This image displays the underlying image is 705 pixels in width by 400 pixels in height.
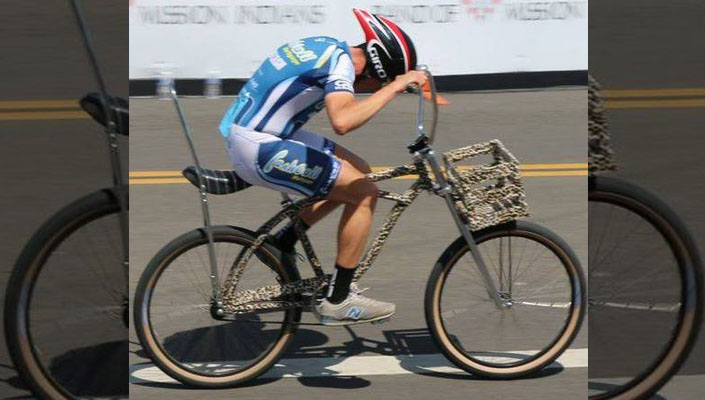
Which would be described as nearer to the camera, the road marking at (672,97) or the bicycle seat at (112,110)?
the bicycle seat at (112,110)

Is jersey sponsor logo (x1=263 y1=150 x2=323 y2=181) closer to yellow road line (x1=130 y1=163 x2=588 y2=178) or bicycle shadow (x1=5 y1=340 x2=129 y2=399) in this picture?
bicycle shadow (x1=5 y1=340 x2=129 y2=399)

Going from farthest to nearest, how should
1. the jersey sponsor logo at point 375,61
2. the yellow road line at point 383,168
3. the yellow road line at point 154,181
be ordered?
the yellow road line at point 383,168, the yellow road line at point 154,181, the jersey sponsor logo at point 375,61

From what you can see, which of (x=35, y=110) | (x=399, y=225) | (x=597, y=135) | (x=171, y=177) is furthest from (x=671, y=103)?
(x=597, y=135)

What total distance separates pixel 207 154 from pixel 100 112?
6101 mm

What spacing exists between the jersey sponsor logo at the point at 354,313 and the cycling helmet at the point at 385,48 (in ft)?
3.56

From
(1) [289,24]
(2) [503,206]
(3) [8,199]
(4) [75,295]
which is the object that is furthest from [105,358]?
(1) [289,24]

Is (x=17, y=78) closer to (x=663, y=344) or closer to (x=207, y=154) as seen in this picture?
(x=207, y=154)

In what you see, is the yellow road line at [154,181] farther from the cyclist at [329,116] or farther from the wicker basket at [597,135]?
the wicker basket at [597,135]

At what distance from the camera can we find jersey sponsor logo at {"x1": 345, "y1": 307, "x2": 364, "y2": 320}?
6.00m

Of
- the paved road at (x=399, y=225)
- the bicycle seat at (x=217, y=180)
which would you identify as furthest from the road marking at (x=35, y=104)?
the bicycle seat at (x=217, y=180)

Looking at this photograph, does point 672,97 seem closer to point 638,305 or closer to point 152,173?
point 152,173

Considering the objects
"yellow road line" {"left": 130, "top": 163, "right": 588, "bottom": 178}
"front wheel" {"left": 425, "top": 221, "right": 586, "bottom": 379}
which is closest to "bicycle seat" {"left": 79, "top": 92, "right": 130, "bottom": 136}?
"front wheel" {"left": 425, "top": 221, "right": 586, "bottom": 379}

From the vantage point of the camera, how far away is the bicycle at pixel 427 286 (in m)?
5.82

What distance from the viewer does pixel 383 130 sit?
11.4m
